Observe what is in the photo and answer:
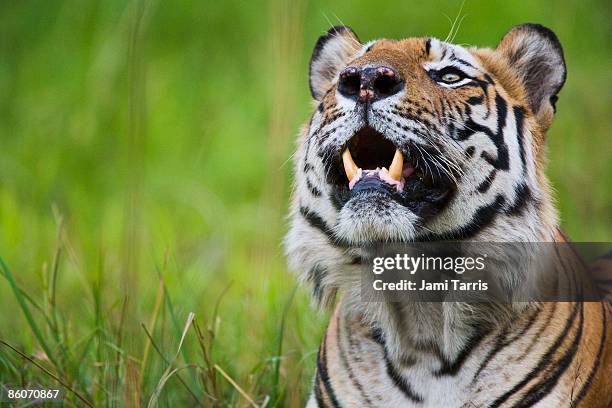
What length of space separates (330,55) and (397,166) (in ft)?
2.57

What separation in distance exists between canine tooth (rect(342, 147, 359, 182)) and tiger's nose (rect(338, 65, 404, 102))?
16 cm

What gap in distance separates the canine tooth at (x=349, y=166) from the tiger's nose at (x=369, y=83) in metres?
0.16

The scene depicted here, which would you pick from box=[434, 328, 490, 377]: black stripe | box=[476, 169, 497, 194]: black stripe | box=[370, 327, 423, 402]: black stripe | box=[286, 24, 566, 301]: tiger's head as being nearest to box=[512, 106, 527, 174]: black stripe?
box=[286, 24, 566, 301]: tiger's head

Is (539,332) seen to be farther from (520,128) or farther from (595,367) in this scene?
(520,128)

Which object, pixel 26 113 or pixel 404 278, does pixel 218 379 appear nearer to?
pixel 404 278

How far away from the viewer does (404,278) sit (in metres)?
2.91

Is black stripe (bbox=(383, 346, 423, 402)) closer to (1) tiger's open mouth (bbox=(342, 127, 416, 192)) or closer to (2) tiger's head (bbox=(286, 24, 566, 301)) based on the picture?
(2) tiger's head (bbox=(286, 24, 566, 301))

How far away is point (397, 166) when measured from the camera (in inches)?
110

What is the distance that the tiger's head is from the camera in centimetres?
275

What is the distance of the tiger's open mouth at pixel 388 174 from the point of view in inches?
108

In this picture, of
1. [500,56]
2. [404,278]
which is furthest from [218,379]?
[500,56]

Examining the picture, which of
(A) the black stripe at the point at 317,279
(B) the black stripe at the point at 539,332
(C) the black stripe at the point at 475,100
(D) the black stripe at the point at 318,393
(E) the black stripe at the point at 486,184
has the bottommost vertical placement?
(D) the black stripe at the point at 318,393

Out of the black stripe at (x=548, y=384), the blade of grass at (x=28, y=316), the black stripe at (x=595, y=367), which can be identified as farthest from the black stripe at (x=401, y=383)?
the blade of grass at (x=28, y=316)

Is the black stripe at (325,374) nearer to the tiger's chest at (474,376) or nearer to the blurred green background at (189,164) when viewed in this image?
the tiger's chest at (474,376)
